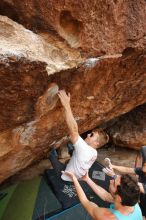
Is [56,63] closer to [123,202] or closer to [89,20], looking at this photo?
[89,20]

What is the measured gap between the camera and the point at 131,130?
6.89 meters

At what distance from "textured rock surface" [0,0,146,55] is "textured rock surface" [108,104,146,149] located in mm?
3055

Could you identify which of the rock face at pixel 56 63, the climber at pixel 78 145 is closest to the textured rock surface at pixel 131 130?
the rock face at pixel 56 63

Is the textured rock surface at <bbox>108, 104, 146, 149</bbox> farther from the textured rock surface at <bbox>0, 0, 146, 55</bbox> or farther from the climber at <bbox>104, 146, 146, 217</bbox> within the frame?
the textured rock surface at <bbox>0, 0, 146, 55</bbox>

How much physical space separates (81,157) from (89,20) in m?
1.49

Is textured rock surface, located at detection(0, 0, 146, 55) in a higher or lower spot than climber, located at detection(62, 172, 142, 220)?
higher

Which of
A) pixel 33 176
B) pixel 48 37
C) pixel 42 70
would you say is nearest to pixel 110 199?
pixel 42 70

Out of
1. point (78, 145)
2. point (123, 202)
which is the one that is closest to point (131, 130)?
point (78, 145)

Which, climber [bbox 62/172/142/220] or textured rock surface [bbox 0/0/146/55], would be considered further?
textured rock surface [bbox 0/0/146/55]

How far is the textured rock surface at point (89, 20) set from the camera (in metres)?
3.31

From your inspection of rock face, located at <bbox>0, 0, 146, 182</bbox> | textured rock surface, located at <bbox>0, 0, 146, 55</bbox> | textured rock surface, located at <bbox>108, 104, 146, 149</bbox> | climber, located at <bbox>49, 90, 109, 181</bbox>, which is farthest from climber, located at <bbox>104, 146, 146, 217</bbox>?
textured rock surface, located at <bbox>108, 104, 146, 149</bbox>

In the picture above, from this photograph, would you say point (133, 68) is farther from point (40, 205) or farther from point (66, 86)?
point (40, 205)

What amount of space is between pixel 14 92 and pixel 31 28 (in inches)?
29.0

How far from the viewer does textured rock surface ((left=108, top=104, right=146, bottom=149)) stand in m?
6.81
